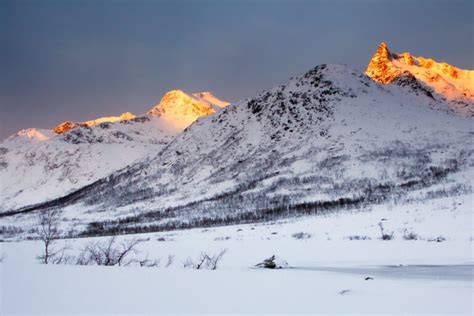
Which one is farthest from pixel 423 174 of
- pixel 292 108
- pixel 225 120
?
pixel 225 120

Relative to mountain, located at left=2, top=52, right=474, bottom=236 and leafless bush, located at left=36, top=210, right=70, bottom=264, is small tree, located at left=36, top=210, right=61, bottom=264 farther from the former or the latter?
mountain, located at left=2, top=52, right=474, bottom=236

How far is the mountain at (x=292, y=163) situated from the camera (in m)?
90.8

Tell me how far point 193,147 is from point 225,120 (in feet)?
80.3

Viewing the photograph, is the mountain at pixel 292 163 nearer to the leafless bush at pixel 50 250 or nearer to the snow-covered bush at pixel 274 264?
the leafless bush at pixel 50 250

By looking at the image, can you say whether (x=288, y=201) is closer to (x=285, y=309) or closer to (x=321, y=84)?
(x=285, y=309)

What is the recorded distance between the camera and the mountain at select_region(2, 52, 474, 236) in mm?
90750

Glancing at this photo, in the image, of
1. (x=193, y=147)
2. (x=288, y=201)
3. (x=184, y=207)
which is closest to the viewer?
(x=288, y=201)

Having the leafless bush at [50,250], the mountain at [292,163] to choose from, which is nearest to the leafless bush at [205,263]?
the leafless bush at [50,250]

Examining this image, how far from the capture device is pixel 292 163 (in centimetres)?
13250

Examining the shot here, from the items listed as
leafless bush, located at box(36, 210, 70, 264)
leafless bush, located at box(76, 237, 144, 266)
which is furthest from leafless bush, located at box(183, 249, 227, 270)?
leafless bush, located at box(36, 210, 70, 264)

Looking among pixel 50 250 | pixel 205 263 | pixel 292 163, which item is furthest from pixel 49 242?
pixel 292 163

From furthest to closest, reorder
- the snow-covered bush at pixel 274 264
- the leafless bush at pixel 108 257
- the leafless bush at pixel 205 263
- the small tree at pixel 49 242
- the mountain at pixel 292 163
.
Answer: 1. the mountain at pixel 292 163
2. the small tree at pixel 49 242
3. the leafless bush at pixel 108 257
4. the leafless bush at pixel 205 263
5. the snow-covered bush at pixel 274 264

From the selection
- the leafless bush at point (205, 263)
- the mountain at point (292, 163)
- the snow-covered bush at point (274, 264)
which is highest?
the mountain at point (292, 163)

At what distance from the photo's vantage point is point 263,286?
8.05 metres
